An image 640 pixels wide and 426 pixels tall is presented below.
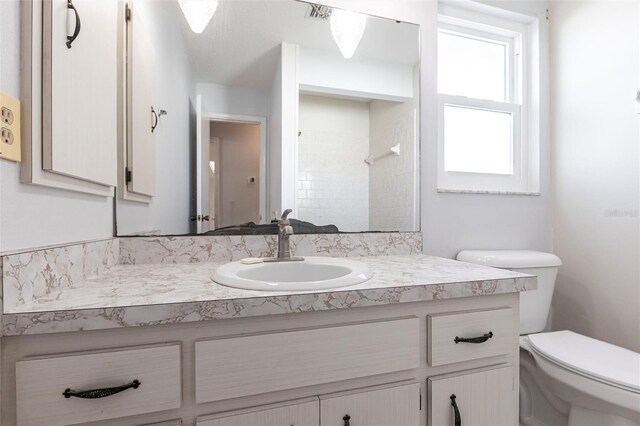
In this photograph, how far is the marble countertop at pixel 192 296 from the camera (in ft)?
1.93

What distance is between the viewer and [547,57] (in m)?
1.82

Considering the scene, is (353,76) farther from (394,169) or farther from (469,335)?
(469,335)

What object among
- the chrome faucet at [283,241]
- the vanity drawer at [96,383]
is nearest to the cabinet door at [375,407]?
the vanity drawer at [96,383]

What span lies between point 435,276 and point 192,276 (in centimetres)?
68

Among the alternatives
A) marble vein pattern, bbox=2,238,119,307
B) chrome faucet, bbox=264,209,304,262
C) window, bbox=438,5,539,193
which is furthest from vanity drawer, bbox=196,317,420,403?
window, bbox=438,5,539,193

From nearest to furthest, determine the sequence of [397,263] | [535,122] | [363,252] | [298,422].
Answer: [298,422] → [397,263] → [363,252] → [535,122]

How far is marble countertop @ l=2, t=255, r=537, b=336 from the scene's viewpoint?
23.2 inches

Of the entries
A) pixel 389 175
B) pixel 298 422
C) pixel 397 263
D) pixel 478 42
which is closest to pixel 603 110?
pixel 478 42

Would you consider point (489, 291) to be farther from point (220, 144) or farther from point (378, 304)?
point (220, 144)

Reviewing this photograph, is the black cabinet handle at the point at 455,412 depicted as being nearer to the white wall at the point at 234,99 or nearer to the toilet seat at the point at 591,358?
the toilet seat at the point at 591,358

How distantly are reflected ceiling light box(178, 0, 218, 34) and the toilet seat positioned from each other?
179 cm

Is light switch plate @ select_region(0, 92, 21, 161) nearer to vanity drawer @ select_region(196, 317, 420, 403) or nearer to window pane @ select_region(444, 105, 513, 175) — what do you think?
vanity drawer @ select_region(196, 317, 420, 403)

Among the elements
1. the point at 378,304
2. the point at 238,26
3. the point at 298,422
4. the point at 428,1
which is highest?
the point at 428,1

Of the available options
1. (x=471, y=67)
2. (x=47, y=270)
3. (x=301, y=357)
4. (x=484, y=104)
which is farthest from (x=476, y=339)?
(x=471, y=67)
